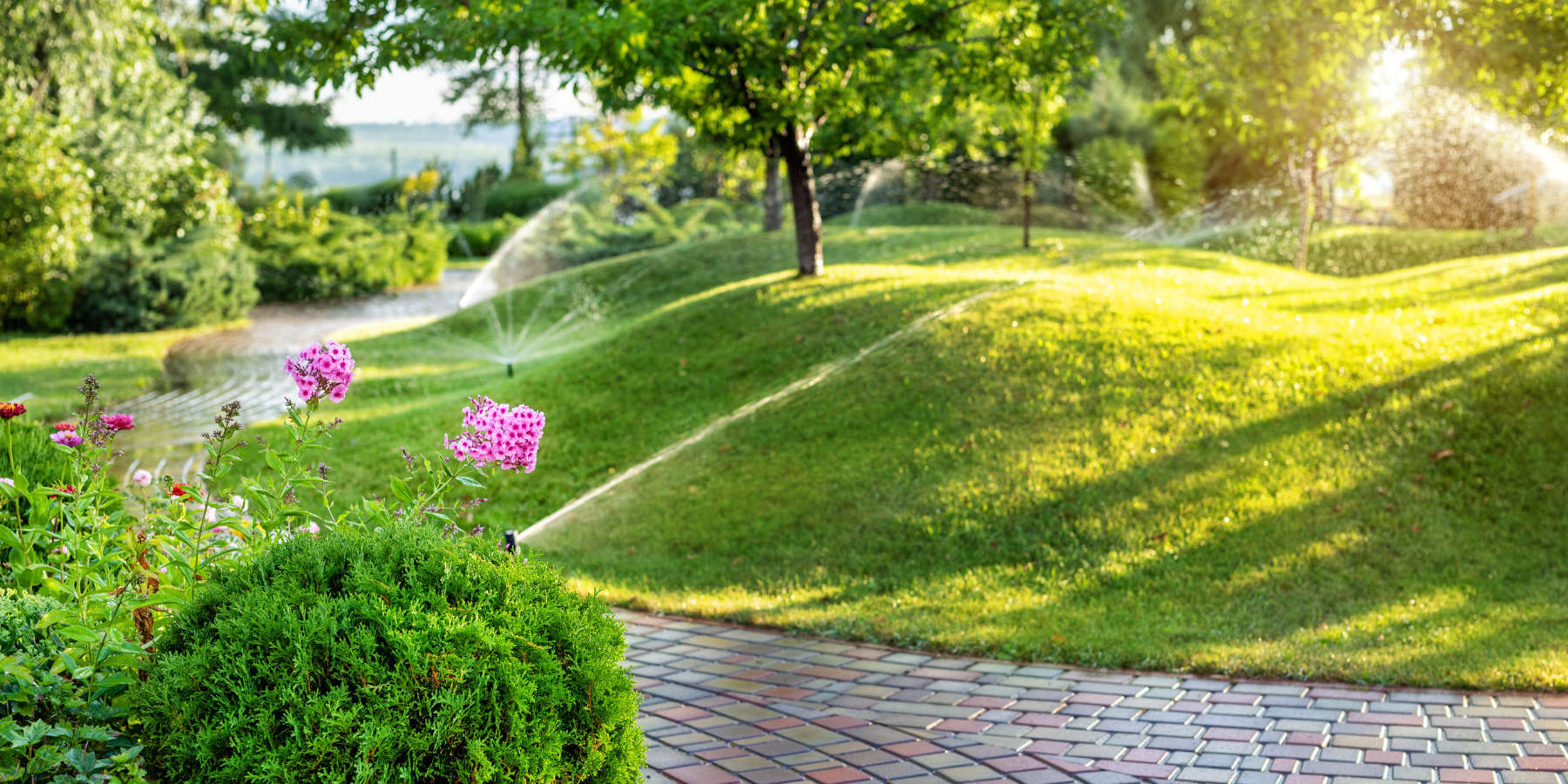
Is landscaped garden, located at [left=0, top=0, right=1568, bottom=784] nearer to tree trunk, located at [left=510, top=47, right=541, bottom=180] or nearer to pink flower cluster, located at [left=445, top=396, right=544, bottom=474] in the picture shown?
pink flower cluster, located at [left=445, top=396, right=544, bottom=474]

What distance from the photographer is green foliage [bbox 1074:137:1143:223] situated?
2345 cm

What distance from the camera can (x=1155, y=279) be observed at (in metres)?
12.2

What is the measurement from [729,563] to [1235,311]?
5.19 m

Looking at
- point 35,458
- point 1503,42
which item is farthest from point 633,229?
point 35,458

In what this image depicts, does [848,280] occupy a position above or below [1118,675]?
above

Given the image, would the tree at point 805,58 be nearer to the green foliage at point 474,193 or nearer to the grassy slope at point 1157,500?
the grassy slope at point 1157,500

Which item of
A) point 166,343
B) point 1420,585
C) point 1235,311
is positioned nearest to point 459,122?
→ point 166,343

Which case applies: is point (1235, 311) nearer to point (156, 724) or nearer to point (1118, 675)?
point (1118, 675)

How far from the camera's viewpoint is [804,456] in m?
7.98

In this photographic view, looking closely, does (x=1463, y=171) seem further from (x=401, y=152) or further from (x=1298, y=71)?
(x=401, y=152)

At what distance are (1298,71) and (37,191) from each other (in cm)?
1396

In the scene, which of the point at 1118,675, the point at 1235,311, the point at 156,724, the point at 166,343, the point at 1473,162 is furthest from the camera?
the point at 1473,162

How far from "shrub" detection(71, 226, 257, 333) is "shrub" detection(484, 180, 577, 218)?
1440cm

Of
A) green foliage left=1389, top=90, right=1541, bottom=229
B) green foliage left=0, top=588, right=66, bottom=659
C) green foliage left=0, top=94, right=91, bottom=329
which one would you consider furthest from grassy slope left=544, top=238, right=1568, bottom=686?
green foliage left=1389, top=90, right=1541, bottom=229
